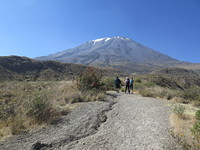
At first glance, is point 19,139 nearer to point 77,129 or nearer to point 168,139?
point 77,129

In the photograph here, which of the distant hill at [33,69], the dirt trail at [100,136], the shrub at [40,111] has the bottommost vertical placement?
the dirt trail at [100,136]

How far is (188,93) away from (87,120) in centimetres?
883

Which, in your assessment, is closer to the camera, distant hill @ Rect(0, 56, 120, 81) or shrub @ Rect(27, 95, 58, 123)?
shrub @ Rect(27, 95, 58, 123)

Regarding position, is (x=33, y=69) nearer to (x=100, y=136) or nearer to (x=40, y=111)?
(x=40, y=111)

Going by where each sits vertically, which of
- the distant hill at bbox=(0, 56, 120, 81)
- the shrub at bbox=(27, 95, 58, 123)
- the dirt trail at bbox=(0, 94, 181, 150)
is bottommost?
the dirt trail at bbox=(0, 94, 181, 150)

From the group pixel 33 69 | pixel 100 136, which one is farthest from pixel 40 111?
pixel 33 69

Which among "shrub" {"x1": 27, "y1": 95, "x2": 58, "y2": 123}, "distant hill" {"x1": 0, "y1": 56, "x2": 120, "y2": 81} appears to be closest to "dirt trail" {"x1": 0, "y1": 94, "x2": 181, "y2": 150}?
"shrub" {"x1": 27, "y1": 95, "x2": 58, "y2": 123}

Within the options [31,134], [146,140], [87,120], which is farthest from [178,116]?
[31,134]

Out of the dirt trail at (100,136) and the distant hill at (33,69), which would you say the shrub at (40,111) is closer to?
the dirt trail at (100,136)

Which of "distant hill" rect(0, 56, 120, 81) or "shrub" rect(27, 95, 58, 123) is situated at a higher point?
"distant hill" rect(0, 56, 120, 81)

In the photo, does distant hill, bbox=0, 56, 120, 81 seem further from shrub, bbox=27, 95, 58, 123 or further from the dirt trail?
the dirt trail

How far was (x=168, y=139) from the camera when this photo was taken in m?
2.96

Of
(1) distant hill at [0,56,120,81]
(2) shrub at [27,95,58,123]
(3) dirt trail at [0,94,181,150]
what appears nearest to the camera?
(3) dirt trail at [0,94,181,150]

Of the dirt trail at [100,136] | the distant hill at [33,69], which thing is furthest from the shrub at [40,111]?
the distant hill at [33,69]
